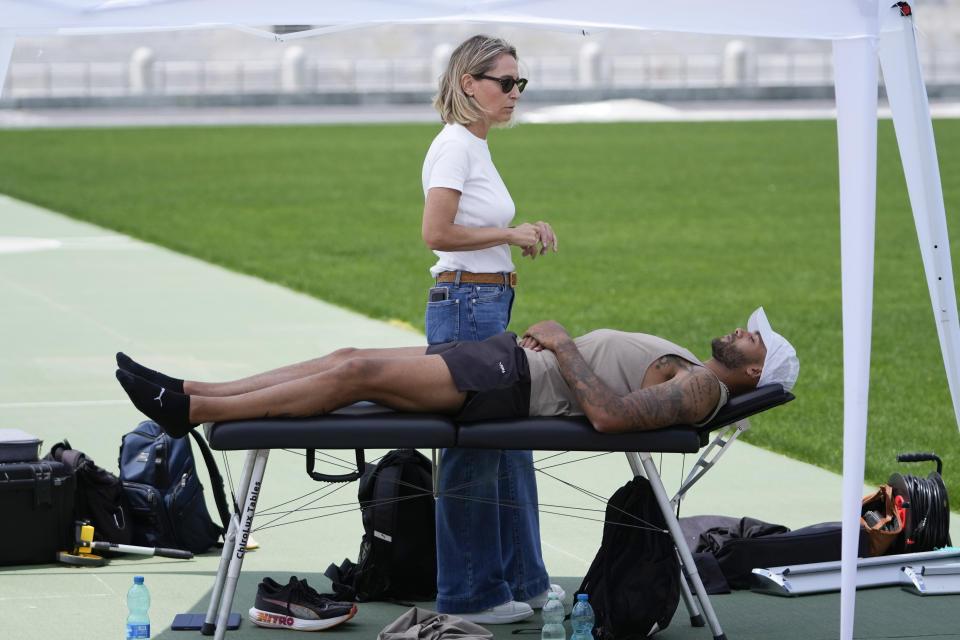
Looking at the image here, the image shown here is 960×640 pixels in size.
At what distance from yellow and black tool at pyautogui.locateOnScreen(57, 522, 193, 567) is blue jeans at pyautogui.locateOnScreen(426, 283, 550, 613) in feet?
4.22

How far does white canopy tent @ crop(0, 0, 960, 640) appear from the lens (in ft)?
15.6

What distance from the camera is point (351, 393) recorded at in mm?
5191

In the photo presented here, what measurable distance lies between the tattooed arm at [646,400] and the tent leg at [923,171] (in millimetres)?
1073

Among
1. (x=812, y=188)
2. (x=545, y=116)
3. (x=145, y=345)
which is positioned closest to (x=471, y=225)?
(x=145, y=345)

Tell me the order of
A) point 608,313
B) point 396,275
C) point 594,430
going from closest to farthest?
point 594,430, point 608,313, point 396,275

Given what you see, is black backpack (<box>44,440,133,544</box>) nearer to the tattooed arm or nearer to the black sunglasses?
the tattooed arm

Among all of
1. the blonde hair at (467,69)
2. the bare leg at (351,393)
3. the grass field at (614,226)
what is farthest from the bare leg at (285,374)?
the grass field at (614,226)

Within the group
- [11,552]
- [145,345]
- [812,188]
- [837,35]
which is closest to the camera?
[837,35]

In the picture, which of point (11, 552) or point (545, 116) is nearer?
point (11, 552)

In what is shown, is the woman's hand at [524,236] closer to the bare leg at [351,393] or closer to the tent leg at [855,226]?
the bare leg at [351,393]

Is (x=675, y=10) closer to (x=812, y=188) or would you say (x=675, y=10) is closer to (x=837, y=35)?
(x=837, y=35)

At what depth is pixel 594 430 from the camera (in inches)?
203

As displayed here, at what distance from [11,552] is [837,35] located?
3.62m

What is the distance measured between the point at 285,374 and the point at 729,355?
5.11 feet
